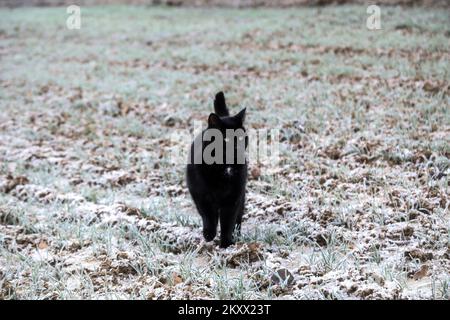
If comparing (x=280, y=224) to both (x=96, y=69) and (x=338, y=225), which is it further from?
(x=96, y=69)

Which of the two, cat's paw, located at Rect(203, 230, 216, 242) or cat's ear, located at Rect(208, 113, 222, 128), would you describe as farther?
cat's paw, located at Rect(203, 230, 216, 242)

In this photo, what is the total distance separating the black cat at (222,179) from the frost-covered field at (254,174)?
9.9 inches

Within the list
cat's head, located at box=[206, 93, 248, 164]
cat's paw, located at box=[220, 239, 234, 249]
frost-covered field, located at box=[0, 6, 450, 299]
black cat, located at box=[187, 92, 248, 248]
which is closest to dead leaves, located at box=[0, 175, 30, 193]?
frost-covered field, located at box=[0, 6, 450, 299]

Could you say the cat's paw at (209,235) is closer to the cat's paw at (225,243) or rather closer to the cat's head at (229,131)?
the cat's paw at (225,243)

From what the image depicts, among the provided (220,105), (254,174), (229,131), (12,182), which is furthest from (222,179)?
(12,182)

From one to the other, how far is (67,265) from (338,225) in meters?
2.42

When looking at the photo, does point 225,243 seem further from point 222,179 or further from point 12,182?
point 12,182

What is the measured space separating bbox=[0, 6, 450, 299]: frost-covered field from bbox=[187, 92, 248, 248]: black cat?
25 centimetres

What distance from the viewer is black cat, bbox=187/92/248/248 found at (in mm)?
3842

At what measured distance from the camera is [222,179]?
3922 mm

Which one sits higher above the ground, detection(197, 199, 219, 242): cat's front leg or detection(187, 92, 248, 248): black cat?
detection(187, 92, 248, 248): black cat

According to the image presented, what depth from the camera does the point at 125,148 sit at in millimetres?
7363

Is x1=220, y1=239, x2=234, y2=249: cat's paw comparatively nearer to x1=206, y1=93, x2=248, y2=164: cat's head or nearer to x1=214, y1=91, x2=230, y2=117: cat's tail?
x1=206, y1=93, x2=248, y2=164: cat's head

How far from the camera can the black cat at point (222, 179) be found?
3.84 metres
